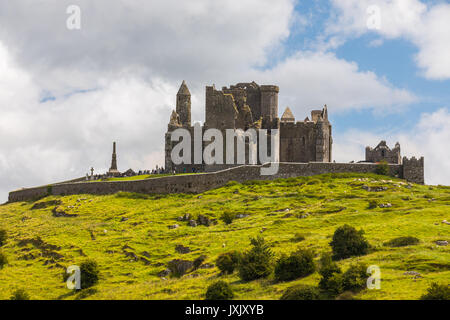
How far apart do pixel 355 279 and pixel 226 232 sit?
74.7 feet

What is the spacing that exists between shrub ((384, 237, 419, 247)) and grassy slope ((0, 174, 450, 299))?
2.75ft

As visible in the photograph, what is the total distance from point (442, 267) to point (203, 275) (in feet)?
61.5

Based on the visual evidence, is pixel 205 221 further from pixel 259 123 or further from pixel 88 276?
pixel 259 123

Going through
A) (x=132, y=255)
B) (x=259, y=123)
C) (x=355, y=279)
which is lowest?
(x=132, y=255)

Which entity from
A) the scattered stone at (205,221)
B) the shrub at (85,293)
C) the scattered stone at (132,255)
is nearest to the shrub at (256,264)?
the shrub at (85,293)

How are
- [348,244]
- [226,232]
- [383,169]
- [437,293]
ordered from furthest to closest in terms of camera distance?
[383,169] → [226,232] → [348,244] → [437,293]

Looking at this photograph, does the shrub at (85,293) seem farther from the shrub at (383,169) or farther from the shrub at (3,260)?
the shrub at (383,169)

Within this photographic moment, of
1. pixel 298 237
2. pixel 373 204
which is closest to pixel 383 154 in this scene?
pixel 373 204

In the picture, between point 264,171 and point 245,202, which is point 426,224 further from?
point 264,171

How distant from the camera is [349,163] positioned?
78.5 m

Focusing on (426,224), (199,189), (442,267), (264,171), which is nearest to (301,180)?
(264,171)

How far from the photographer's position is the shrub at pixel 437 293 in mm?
34656

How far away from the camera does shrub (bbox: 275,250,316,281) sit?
145 ft

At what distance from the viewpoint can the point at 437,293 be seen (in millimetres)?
34938
